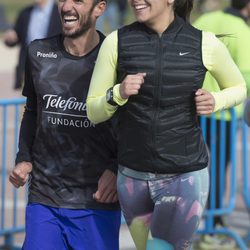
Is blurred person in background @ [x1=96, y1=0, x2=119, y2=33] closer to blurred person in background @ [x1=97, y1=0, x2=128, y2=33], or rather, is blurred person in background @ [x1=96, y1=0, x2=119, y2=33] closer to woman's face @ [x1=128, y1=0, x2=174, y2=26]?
blurred person in background @ [x1=97, y1=0, x2=128, y2=33]

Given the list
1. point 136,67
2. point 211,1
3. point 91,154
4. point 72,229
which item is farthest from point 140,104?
point 211,1

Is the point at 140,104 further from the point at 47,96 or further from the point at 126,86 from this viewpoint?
the point at 47,96

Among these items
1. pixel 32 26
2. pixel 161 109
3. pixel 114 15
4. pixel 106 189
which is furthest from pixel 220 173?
pixel 114 15

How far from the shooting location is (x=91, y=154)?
13.5 ft

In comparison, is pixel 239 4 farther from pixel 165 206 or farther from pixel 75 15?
pixel 165 206

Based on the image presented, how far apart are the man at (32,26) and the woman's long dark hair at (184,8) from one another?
17.0ft

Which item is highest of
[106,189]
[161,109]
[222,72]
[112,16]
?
[222,72]

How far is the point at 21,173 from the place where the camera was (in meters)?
4.10

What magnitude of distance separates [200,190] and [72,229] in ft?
2.00

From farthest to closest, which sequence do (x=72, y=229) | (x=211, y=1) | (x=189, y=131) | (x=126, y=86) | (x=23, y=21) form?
(x=211, y=1), (x=23, y=21), (x=72, y=229), (x=189, y=131), (x=126, y=86)

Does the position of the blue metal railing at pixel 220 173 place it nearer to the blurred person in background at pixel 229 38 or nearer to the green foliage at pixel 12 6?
the blurred person in background at pixel 229 38

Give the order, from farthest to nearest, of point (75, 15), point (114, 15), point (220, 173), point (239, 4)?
1. point (114, 15)
2. point (220, 173)
3. point (239, 4)
4. point (75, 15)

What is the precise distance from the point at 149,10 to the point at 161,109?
41 cm

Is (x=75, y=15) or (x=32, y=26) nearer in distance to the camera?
(x=75, y=15)
